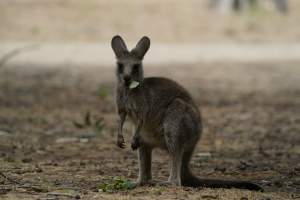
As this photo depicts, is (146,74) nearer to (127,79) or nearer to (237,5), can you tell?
(127,79)

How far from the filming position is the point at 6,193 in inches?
239

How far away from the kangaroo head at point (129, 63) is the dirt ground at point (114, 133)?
784mm

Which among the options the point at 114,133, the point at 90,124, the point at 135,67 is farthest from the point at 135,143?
the point at 90,124

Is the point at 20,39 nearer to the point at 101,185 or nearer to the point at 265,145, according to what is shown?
the point at 265,145

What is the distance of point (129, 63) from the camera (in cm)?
670

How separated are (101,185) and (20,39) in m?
16.4

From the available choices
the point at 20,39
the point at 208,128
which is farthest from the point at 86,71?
the point at 208,128

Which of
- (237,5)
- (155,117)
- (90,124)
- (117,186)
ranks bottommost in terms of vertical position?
(117,186)

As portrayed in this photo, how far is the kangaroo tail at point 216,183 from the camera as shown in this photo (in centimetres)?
646

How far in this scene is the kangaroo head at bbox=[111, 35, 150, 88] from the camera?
6684mm

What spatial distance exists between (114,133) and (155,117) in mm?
3811

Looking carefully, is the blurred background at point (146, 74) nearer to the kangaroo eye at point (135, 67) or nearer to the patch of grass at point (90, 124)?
the patch of grass at point (90, 124)

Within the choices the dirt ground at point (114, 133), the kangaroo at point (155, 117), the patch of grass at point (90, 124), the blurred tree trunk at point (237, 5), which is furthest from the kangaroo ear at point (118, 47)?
the blurred tree trunk at point (237, 5)

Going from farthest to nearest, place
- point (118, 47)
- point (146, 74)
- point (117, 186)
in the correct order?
point (146, 74)
point (118, 47)
point (117, 186)
